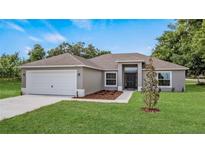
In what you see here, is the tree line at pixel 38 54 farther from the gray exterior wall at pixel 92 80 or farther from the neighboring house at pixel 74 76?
the neighboring house at pixel 74 76

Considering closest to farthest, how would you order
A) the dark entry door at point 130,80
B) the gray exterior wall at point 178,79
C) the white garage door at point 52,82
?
the white garage door at point 52,82
the gray exterior wall at point 178,79
the dark entry door at point 130,80

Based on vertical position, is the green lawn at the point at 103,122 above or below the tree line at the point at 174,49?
below

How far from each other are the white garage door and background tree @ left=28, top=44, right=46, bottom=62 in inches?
1015

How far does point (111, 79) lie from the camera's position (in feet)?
68.6

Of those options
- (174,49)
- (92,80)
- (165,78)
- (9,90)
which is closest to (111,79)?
(92,80)

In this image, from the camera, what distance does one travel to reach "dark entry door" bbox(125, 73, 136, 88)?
23.2 m

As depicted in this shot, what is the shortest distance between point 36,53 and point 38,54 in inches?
18.1

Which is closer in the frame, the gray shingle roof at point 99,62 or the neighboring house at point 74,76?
the neighboring house at point 74,76

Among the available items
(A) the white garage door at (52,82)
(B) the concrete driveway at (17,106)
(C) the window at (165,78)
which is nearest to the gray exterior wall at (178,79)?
(C) the window at (165,78)

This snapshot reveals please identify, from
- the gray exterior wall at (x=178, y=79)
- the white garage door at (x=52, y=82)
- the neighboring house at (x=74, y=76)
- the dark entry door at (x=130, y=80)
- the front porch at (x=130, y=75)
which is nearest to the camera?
the neighboring house at (x=74, y=76)

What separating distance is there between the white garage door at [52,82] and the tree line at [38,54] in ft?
77.8

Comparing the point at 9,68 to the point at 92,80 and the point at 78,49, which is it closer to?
the point at 78,49

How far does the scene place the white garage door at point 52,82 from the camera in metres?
15.0

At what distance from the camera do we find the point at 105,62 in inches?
885
